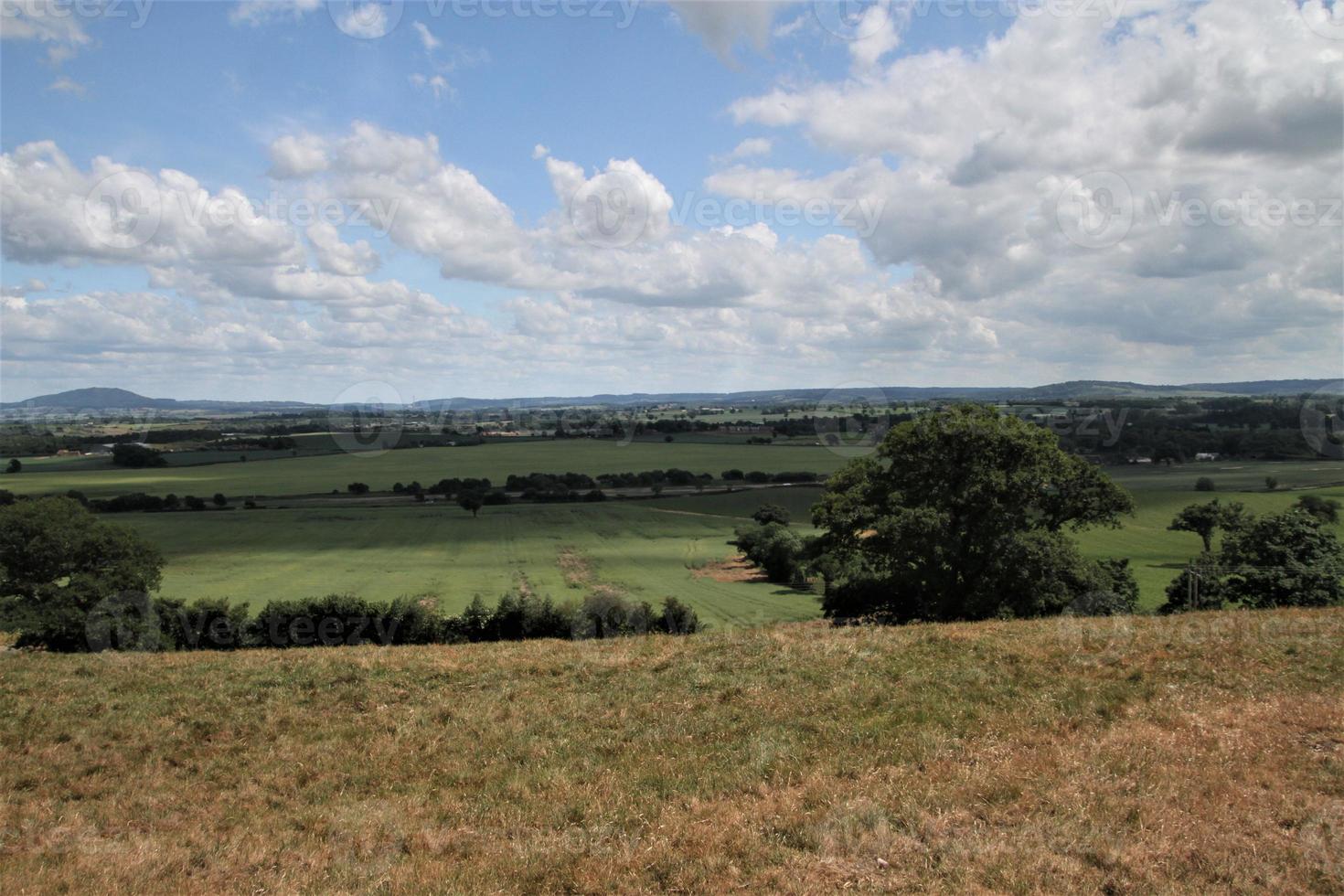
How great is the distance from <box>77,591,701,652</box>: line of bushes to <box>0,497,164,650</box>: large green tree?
83cm

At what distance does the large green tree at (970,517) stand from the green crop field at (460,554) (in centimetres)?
1398

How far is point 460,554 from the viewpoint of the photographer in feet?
220

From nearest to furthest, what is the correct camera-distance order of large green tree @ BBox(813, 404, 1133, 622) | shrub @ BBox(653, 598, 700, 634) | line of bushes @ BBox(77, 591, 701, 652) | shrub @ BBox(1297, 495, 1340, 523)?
large green tree @ BBox(813, 404, 1133, 622), line of bushes @ BBox(77, 591, 701, 652), shrub @ BBox(653, 598, 700, 634), shrub @ BBox(1297, 495, 1340, 523)

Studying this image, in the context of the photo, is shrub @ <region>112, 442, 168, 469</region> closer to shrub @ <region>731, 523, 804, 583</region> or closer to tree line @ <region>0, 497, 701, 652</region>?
tree line @ <region>0, 497, 701, 652</region>

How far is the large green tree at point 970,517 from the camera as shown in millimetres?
27000

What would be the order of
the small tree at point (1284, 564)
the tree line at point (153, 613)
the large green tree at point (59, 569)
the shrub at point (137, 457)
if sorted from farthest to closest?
the shrub at point (137, 457), the tree line at point (153, 613), the large green tree at point (59, 569), the small tree at point (1284, 564)

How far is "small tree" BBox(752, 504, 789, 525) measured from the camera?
77.4 metres

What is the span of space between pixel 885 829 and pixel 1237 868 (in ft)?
9.96

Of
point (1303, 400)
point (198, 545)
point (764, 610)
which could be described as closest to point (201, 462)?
point (198, 545)

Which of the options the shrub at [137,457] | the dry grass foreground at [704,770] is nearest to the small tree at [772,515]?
the dry grass foreground at [704,770]

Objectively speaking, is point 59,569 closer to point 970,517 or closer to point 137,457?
point 970,517

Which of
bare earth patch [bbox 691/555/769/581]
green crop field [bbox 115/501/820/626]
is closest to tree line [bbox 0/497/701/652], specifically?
green crop field [bbox 115/501/820/626]

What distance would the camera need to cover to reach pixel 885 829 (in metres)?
8.16

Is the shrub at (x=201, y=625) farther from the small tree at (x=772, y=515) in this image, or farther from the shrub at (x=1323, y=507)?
the shrub at (x=1323, y=507)
